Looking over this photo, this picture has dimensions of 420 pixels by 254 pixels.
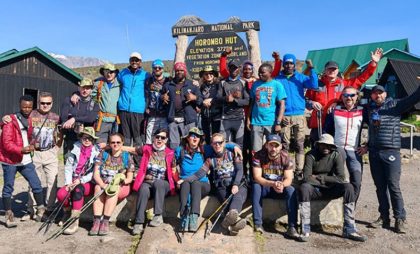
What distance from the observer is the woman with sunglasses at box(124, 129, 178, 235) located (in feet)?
17.3

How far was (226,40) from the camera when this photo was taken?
31.6 feet

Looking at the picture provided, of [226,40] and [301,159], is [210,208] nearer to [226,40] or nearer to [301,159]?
[301,159]

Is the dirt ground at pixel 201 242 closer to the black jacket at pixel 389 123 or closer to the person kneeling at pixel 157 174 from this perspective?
the person kneeling at pixel 157 174

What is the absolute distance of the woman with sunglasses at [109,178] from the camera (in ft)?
17.1

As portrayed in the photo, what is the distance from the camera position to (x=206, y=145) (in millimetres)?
5652

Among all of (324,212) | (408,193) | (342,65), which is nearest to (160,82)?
(324,212)

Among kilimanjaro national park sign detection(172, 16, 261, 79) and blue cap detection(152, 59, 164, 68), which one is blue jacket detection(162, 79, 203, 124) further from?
kilimanjaro national park sign detection(172, 16, 261, 79)

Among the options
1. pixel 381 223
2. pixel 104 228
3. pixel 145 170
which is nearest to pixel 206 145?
pixel 145 170

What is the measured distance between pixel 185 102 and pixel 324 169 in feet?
7.71

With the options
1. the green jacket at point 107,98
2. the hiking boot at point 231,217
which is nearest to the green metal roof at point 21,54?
the green jacket at point 107,98

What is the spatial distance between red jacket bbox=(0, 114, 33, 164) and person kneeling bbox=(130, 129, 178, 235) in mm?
1725

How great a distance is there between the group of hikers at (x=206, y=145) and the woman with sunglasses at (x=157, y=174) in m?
0.01

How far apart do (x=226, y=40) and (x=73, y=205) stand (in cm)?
592

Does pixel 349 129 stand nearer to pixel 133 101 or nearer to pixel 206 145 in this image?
pixel 206 145
